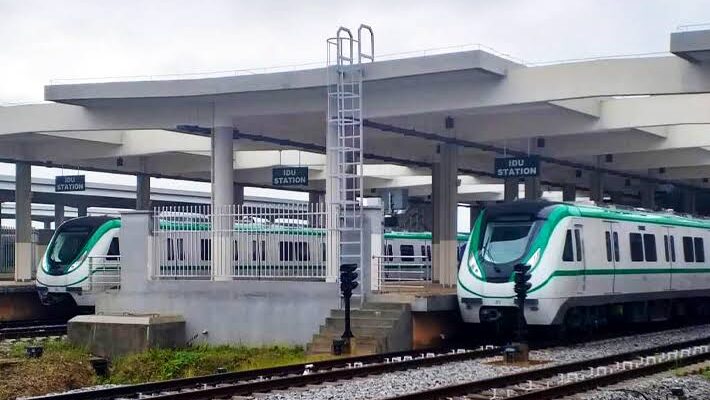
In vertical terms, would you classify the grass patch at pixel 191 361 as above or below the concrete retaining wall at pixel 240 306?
below

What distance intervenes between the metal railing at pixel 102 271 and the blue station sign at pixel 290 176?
6.31m

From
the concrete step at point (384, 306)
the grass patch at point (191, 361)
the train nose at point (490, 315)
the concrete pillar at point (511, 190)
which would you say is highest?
the concrete pillar at point (511, 190)

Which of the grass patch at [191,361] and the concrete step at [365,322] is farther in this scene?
the concrete step at [365,322]

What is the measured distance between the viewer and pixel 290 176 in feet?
107

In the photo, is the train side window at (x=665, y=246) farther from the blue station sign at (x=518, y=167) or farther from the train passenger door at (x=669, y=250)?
the blue station sign at (x=518, y=167)

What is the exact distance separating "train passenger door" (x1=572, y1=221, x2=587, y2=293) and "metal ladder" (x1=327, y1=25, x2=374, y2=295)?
412 centimetres

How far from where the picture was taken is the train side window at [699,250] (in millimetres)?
26503

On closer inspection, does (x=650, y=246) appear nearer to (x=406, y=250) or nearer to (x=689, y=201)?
(x=406, y=250)

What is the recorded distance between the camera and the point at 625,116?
26828 mm

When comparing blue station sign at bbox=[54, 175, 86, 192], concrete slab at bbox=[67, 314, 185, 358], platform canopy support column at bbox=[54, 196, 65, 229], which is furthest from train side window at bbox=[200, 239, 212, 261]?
platform canopy support column at bbox=[54, 196, 65, 229]

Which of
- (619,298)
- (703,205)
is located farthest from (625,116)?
(703,205)

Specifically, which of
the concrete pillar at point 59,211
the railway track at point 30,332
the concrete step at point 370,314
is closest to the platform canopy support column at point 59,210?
the concrete pillar at point 59,211

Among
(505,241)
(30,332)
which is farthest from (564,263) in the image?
(30,332)

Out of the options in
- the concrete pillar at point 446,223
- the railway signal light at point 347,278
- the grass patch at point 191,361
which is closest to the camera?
the grass patch at point 191,361
